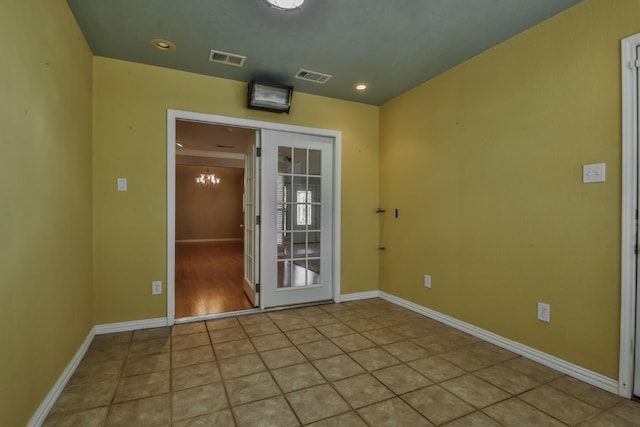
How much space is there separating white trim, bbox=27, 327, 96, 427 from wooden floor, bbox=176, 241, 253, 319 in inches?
36.6

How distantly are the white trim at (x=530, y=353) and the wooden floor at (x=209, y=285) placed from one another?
2.05 metres

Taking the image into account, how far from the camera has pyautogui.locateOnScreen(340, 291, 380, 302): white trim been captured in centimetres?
383

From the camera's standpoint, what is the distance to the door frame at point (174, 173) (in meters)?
3.00

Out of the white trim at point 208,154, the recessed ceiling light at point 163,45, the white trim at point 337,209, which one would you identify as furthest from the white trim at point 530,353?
the white trim at point 208,154

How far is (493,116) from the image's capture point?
8.50 feet

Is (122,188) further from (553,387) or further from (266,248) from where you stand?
(553,387)

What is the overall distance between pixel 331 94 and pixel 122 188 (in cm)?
239

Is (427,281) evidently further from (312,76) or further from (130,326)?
(130,326)

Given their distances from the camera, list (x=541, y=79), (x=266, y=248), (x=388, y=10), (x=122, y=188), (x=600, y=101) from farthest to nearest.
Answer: (x=266, y=248), (x=122, y=188), (x=541, y=79), (x=388, y=10), (x=600, y=101)

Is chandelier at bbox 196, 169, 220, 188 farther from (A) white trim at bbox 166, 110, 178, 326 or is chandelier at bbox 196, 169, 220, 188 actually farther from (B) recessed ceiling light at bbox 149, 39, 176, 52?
(B) recessed ceiling light at bbox 149, 39, 176, 52

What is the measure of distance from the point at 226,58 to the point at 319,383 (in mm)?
2718

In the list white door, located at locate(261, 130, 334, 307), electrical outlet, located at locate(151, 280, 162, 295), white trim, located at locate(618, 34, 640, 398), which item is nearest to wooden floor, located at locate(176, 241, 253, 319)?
electrical outlet, located at locate(151, 280, 162, 295)

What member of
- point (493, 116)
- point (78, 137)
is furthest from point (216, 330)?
point (493, 116)

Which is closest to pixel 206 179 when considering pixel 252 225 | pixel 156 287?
pixel 252 225
